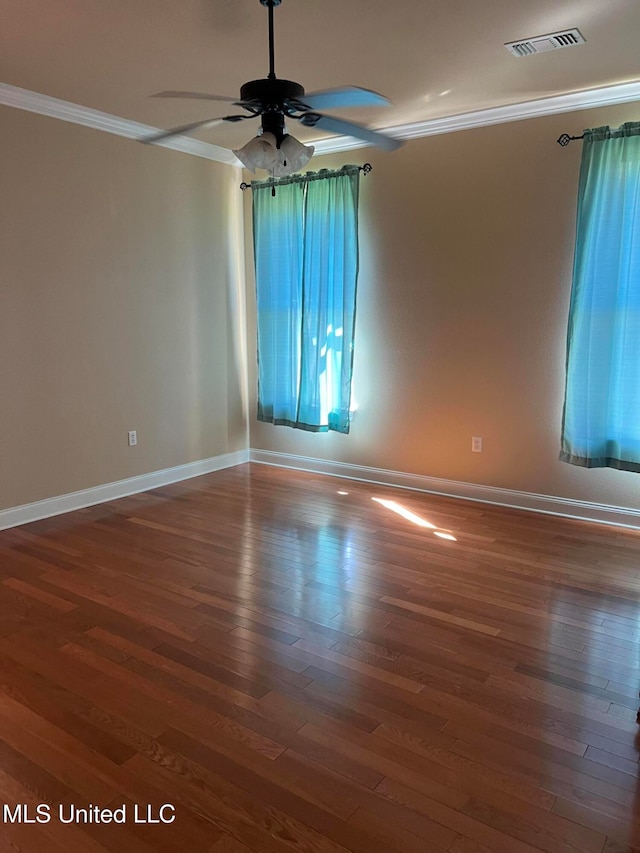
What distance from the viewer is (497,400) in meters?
4.32

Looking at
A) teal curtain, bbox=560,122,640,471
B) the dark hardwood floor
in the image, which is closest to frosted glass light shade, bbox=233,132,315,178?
the dark hardwood floor

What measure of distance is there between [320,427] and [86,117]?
2664mm

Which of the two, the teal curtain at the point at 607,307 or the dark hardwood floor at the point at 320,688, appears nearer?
the dark hardwood floor at the point at 320,688

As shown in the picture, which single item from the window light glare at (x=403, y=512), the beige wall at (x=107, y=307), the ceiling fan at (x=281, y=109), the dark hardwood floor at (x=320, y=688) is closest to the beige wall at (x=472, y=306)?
the window light glare at (x=403, y=512)

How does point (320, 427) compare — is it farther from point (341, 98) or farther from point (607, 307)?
point (341, 98)

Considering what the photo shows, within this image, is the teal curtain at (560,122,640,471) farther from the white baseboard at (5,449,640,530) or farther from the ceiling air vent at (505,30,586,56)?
the ceiling air vent at (505,30,586,56)

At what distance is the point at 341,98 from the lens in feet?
7.40

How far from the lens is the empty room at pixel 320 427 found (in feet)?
6.28

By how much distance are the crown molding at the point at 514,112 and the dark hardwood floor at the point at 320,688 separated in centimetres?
254

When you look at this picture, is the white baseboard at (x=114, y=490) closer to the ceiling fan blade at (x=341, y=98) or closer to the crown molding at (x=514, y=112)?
the crown molding at (x=514, y=112)

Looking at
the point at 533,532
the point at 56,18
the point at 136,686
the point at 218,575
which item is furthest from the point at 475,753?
the point at 56,18

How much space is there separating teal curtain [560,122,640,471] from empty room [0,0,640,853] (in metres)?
0.02

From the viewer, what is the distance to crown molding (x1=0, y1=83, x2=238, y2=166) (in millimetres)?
3650

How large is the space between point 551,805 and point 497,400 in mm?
2893
